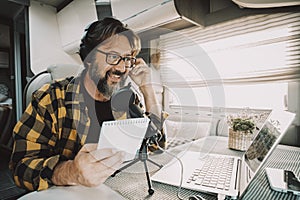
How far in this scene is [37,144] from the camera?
0.53 meters

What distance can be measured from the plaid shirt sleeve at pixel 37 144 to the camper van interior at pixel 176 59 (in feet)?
0.16

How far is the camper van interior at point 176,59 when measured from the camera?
2.01 feet

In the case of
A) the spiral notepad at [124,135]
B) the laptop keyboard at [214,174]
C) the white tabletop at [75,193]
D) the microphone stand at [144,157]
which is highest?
the spiral notepad at [124,135]

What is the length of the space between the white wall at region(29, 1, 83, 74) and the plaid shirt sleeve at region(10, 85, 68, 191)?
0.21m

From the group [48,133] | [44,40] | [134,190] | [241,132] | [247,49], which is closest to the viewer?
[134,190]

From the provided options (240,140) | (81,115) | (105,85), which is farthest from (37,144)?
(240,140)

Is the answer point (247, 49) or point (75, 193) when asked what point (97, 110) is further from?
point (247, 49)

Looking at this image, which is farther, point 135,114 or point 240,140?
point 240,140

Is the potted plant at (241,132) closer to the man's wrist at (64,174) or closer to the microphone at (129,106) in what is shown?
the microphone at (129,106)

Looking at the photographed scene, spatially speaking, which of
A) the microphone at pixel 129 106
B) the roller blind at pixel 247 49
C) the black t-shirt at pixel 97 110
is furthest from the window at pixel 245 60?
the black t-shirt at pixel 97 110

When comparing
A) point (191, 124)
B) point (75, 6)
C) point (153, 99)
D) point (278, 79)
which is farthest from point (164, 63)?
point (278, 79)

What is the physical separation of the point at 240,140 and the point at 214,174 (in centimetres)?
41

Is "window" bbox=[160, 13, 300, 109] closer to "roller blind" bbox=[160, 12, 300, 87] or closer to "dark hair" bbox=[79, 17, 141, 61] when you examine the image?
"roller blind" bbox=[160, 12, 300, 87]

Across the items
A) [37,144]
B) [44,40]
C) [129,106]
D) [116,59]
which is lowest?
[37,144]
